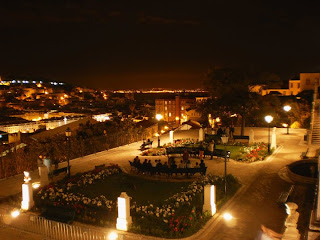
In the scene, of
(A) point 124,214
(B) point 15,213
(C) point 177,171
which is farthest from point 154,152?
(B) point 15,213

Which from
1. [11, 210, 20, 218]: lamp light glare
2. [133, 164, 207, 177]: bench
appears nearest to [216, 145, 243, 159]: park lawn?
[133, 164, 207, 177]: bench

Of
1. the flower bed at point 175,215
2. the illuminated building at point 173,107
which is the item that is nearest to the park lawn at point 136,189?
the flower bed at point 175,215

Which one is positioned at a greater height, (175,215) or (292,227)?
(292,227)

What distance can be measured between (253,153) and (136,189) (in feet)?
29.6

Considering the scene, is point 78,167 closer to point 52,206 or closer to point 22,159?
point 22,159

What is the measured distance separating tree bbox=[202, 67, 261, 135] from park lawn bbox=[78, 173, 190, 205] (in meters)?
13.3

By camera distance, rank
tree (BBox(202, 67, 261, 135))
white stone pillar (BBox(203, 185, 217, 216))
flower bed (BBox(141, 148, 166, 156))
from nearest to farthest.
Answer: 1. white stone pillar (BBox(203, 185, 217, 216))
2. flower bed (BBox(141, 148, 166, 156))
3. tree (BBox(202, 67, 261, 135))

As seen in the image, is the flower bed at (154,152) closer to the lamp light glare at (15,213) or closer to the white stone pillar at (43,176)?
the white stone pillar at (43,176)

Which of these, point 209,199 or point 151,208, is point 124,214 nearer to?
point 151,208

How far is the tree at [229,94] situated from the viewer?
26.2 meters

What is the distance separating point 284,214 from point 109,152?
48.2 feet

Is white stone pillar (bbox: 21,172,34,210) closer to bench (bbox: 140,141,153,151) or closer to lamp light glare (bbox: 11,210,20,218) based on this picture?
lamp light glare (bbox: 11,210,20,218)

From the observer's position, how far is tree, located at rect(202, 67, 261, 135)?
1032 inches

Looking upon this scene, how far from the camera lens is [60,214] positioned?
1133 cm
